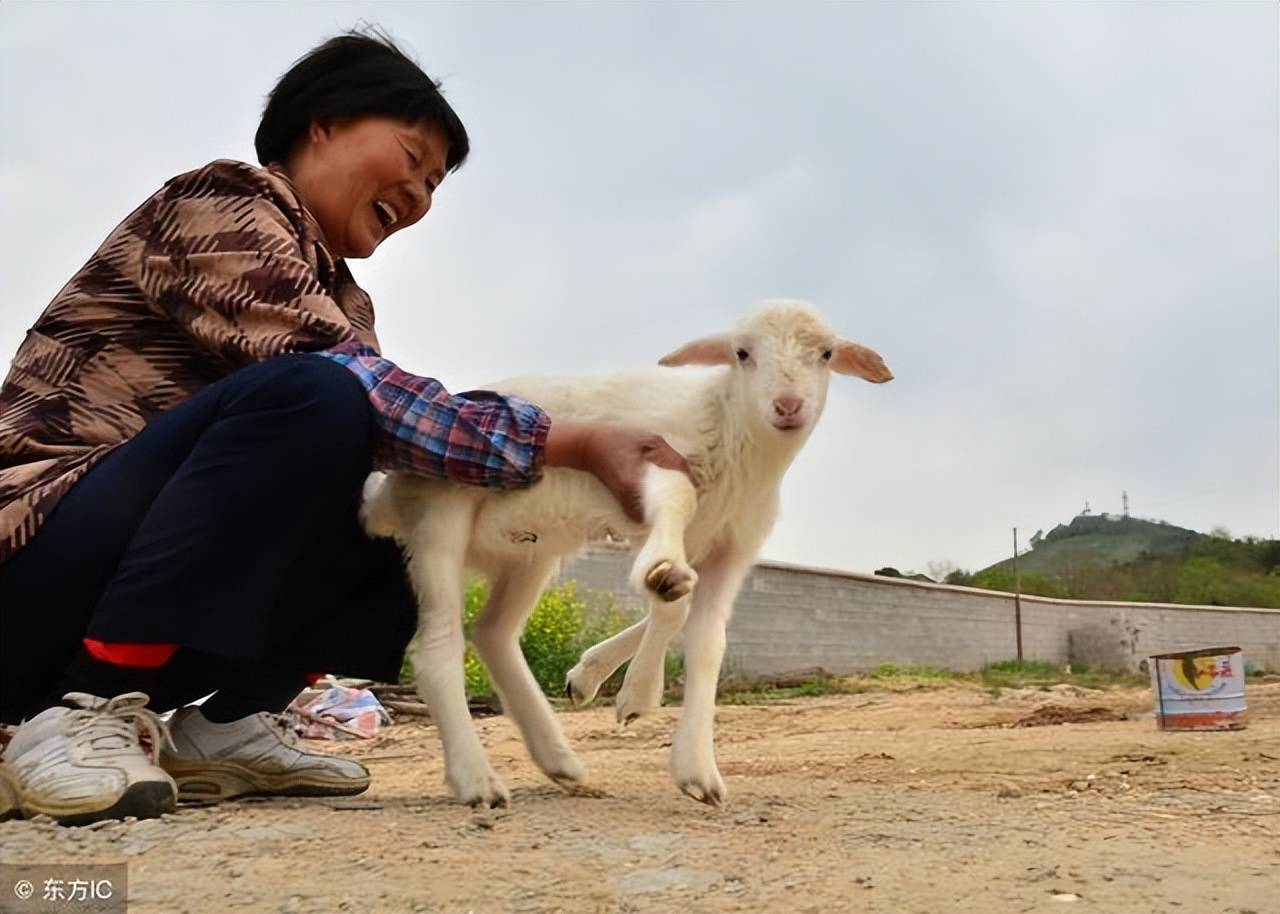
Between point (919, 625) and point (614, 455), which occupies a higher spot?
point (919, 625)

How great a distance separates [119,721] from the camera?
8.03ft

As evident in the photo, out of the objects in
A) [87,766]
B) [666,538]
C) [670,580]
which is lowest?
[87,766]

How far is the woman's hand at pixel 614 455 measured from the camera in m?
2.80

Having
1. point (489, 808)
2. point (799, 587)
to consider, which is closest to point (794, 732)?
point (489, 808)

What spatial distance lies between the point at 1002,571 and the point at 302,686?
25.5 metres

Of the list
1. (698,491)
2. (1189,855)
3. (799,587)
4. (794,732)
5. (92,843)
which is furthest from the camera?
(799,587)

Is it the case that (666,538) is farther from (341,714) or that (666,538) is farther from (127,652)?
(341,714)

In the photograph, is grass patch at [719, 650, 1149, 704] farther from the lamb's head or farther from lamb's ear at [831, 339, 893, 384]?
the lamb's head

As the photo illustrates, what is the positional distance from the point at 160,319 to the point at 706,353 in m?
1.48

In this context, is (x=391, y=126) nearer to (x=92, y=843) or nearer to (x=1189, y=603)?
(x=92, y=843)

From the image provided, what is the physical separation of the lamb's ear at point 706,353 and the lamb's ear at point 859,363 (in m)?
0.29

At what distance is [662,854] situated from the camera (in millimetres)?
2125

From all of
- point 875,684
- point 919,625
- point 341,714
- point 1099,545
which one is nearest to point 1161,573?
point 1099,545

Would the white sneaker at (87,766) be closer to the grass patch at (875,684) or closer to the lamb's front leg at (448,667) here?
the lamb's front leg at (448,667)
